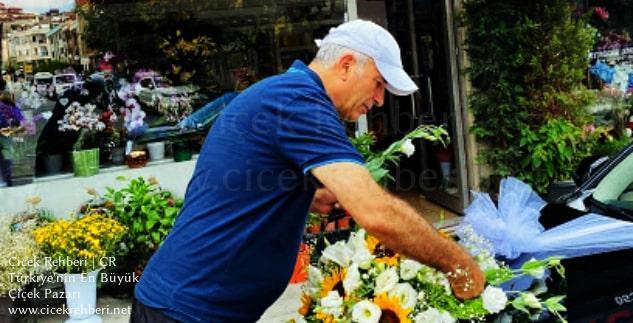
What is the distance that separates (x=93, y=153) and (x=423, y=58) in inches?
140

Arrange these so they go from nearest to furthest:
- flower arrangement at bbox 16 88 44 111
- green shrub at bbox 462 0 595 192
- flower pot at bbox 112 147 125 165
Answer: flower arrangement at bbox 16 88 44 111, flower pot at bbox 112 147 125 165, green shrub at bbox 462 0 595 192

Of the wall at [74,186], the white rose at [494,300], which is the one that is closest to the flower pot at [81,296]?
the wall at [74,186]

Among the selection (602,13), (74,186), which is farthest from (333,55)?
(602,13)

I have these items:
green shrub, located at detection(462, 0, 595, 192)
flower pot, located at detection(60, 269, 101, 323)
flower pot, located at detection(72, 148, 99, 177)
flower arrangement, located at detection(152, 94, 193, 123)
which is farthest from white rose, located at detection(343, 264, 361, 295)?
green shrub, located at detection(462, 0, 595, 192)

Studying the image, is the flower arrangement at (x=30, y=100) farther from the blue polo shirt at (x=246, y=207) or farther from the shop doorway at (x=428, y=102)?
the blue polo shirt at (x=246, y=207)

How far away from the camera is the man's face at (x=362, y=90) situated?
6.44 ft

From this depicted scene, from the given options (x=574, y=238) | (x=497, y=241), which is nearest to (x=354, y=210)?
(x=497, y=241)

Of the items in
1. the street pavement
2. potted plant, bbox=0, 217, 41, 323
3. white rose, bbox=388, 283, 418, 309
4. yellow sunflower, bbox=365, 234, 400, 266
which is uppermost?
yellow sunflower, bbox=365, 234, 400, 266

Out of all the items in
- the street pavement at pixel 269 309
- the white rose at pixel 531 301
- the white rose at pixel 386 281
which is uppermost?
the white rose at pixel 386 281

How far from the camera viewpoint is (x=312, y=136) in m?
1.77

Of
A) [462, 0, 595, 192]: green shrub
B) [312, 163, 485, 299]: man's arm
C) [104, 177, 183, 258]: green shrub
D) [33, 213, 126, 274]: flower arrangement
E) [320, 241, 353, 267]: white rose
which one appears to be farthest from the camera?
[462, 0, 595, 192]: green shrub

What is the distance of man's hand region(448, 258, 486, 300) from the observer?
1893 millimetres

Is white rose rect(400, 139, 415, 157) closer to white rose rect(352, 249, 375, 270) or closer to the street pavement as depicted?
white rose rect(352, 249, 375, 270)

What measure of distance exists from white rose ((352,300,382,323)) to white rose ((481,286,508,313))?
0.98ft
